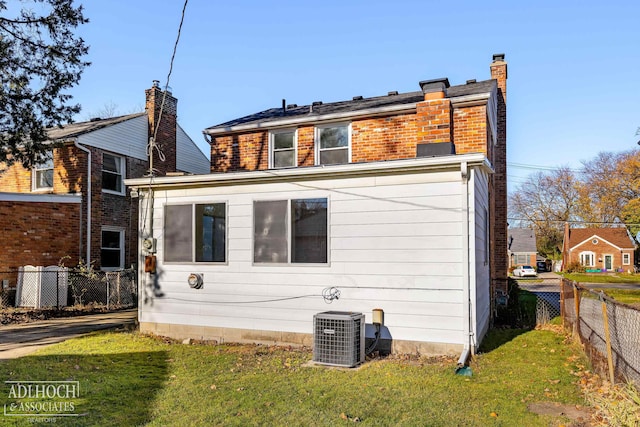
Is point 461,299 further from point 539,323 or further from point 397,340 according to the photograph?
point 539,323

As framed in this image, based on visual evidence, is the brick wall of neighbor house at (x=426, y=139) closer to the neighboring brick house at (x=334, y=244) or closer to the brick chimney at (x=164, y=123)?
the neighboring brick house at (x=334, y=244)

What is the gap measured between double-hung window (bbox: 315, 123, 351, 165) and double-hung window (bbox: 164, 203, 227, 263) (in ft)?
13.2

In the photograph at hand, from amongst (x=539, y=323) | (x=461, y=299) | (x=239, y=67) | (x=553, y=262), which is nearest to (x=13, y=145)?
(x=239, y=67)

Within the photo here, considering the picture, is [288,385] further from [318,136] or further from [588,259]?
[588,259]

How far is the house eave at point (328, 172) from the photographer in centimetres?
Result: 718

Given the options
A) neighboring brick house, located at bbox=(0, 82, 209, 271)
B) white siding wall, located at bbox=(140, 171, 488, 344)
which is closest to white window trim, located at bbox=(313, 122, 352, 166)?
white siding wall, located at bbox=(140, 171, 488, 344)

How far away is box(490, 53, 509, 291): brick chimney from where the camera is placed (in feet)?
45.4

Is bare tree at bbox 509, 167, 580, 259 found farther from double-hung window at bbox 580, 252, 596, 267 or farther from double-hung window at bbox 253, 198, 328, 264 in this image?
double-hung window at bbox 253, 198, 328, 264

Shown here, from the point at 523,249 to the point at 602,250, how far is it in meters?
8.31

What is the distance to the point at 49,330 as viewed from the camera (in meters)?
10.4

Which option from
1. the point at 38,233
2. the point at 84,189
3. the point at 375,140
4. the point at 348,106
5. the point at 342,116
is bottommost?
the point at 38,233

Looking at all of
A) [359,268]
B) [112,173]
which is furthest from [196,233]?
[112,173]

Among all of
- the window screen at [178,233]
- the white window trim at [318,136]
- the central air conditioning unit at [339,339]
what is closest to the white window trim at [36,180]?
the window screen at [178,233]

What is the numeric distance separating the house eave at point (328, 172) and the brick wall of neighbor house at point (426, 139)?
4.83 feet
